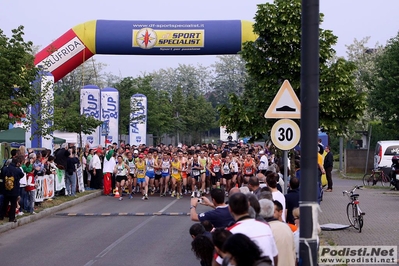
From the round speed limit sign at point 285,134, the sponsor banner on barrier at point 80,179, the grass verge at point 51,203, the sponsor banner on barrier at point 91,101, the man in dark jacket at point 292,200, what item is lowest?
the grass verge at point 51,203

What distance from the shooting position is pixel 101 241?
15.0 m

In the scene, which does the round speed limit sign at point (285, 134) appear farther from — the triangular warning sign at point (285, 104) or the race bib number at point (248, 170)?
the race bib number at point (248, 170)

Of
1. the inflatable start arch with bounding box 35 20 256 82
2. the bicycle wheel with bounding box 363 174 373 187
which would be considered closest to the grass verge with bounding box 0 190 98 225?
the inflatable start arch with bounding box 35 20 256 82

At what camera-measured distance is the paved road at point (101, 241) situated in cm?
1270

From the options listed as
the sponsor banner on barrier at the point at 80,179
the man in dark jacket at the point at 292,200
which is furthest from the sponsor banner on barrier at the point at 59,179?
the man in dark jacket at the point at 292,200

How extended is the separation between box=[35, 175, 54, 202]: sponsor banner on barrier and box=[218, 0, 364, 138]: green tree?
22.6 feet

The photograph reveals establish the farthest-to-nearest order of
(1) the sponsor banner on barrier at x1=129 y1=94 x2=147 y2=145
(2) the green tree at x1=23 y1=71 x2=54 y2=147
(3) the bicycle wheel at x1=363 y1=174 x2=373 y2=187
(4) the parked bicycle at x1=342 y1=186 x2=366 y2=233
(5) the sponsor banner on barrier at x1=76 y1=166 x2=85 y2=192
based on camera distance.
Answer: (1) the sponsor banner on barrier at x1=129 y1=94 x2=147 y2=145 < (3) the bicycle wheel at x1=363 y1=174 x2=373 y2=187 < (5) the sponsor banner on barrier at x1=76 y1=166 x2=85 y2=192 < (2) the green tree at x1=23 y1=71 x2=54 y2=147 < (4) the parked bicycle at x1=342 y1=186 x2=366 y2=233

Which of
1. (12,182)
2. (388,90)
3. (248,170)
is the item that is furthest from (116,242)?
(388,90)

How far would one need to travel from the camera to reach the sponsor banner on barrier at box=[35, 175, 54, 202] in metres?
21.0

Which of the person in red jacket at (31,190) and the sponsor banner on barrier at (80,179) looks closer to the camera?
the person in red jacket at (31,190)

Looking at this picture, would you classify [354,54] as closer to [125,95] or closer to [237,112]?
[125,95]

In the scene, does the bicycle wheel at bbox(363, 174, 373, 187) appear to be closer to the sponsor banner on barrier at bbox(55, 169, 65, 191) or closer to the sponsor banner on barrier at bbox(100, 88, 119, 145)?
the sponsor banner on barrier at bbox(100, 88, 119, 145)

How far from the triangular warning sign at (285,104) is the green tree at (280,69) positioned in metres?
5.28

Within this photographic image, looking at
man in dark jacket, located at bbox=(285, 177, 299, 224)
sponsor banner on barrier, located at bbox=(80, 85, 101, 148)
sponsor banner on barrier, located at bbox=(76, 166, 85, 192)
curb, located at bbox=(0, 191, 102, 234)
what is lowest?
curb, located at bbox=(0, 191, 102, 234)
